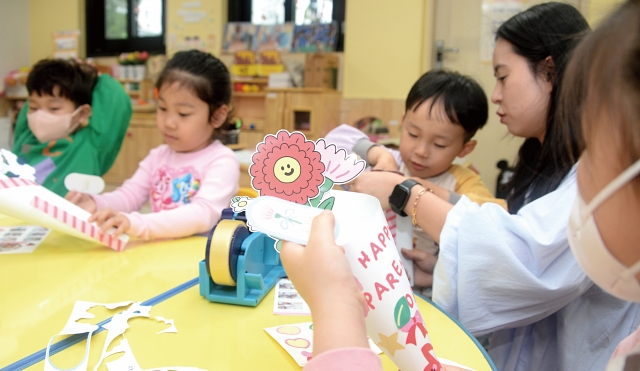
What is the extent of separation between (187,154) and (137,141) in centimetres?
302

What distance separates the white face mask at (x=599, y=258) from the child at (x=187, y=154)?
93cm

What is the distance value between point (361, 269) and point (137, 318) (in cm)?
40

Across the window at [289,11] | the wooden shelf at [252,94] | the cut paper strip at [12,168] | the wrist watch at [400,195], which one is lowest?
the wrist watch at [400,195]

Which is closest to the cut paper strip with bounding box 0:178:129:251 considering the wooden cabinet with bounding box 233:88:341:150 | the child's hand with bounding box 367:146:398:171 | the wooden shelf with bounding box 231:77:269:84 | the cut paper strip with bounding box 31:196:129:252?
the cut paper strip with bounding box 31:196:129:252

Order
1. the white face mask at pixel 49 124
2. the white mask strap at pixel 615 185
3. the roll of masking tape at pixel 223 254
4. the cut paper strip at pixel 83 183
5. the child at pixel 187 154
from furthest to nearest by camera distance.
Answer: the white face mask at pixel 49 124, the child at pixel 187 154, the cut paper strip at pixel 83 183, the roll of masking tape at pixel 223 254, the white mask strap at pixel 615 185

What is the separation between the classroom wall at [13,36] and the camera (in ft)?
14.7

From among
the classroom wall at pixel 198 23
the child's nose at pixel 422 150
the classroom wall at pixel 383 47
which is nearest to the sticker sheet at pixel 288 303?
the child's nose at pixel 422 150

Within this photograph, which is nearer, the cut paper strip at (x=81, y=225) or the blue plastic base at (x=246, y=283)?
the blue plastic base at (x=246, y=283)

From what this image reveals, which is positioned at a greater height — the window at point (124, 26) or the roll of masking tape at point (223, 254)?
the window at point (124, 26)

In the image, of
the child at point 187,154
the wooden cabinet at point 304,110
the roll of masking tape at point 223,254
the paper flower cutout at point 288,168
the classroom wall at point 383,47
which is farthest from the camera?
the wooden cabinet at point 304,110

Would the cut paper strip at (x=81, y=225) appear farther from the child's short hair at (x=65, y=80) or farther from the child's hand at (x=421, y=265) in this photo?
the child's short hair at (x=65, y=80)

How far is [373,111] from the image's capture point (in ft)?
11.5

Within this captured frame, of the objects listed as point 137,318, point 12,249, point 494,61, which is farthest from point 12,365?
point 494,61

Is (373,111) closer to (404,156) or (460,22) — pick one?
(460,22)
